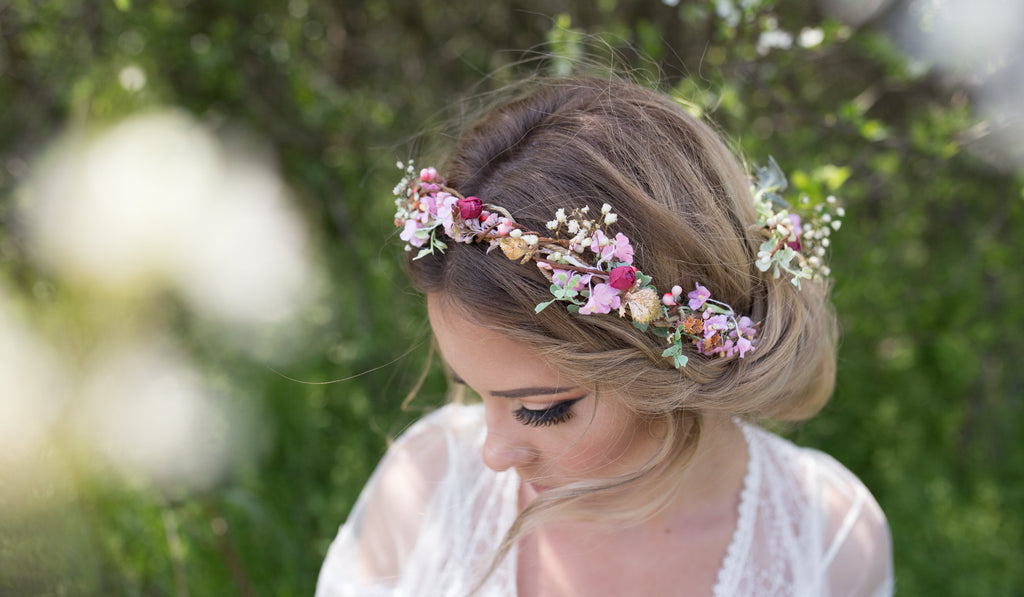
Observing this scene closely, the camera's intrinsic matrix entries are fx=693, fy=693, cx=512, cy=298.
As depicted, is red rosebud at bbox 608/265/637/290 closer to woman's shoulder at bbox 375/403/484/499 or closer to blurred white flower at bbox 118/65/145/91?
woman's shoulder at bbox 375/403/484/499

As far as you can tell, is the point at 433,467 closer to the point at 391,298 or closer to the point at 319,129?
the point at 391,298

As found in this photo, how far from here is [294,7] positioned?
8.87 ft

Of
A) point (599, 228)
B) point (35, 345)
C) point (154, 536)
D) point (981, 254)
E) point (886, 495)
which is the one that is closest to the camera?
point (599, 228)

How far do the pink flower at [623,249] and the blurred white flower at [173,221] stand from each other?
132 cm

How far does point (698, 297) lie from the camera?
1.12 m

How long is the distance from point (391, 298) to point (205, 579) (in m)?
1.25

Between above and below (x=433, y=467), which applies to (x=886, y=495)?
below

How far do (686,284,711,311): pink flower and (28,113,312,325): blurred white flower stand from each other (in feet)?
4.62

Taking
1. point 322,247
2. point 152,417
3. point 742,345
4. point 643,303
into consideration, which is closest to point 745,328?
point 742,345

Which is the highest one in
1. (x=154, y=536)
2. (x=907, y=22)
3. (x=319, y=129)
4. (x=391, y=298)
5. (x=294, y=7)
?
(x=294, y=7)

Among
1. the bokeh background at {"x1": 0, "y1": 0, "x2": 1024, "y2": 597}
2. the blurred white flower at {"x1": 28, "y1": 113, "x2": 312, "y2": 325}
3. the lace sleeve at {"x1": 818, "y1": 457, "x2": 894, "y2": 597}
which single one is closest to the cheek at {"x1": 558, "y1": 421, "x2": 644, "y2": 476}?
the lace sleeve at {"x1": 818, "y1": 457, "x2": 894, "y2": 597}

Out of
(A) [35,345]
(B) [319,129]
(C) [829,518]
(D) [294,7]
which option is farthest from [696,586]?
(D) [294,7]

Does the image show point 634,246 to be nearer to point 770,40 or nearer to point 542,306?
point 542,306

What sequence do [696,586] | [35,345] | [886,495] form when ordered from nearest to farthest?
[696,586], [35,345], [886,495]
